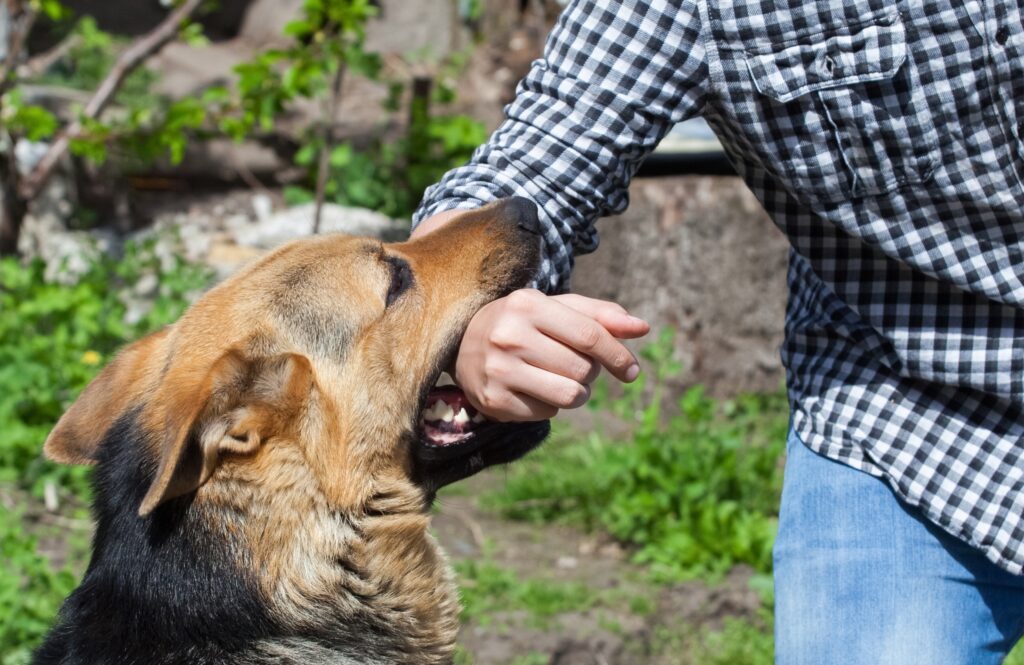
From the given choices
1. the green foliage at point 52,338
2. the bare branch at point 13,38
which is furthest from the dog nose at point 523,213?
the bare branch at point 13,38

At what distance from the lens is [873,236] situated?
2115 mm

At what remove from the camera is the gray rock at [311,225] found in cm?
777

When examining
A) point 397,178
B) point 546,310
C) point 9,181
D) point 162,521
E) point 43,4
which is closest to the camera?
point 546,310

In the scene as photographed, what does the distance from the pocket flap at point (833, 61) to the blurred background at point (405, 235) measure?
1845 mm

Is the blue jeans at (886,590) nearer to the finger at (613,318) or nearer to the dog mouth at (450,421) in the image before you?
the finger at (613,318)

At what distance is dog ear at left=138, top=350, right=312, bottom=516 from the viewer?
2031 millimetres

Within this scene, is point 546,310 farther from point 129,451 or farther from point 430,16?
point 430,16

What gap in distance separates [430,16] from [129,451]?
360 inches

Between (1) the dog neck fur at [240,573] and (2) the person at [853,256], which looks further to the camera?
(1) the dog neck fur at [240,573]

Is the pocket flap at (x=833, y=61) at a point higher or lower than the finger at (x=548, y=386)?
higher

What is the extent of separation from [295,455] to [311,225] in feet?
18.4

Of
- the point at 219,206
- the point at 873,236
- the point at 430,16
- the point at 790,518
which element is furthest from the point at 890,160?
the point at 430,16

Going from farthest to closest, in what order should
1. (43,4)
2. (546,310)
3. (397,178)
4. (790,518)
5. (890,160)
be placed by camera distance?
(397,178)
(43,4)
(790,518)
(890,160)
(546,310)

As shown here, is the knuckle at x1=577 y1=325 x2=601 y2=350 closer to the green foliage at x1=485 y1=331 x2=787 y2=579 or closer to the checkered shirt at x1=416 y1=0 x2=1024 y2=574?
the checkered shirt at x1=416 y1=0 x2=1024 y2=574
